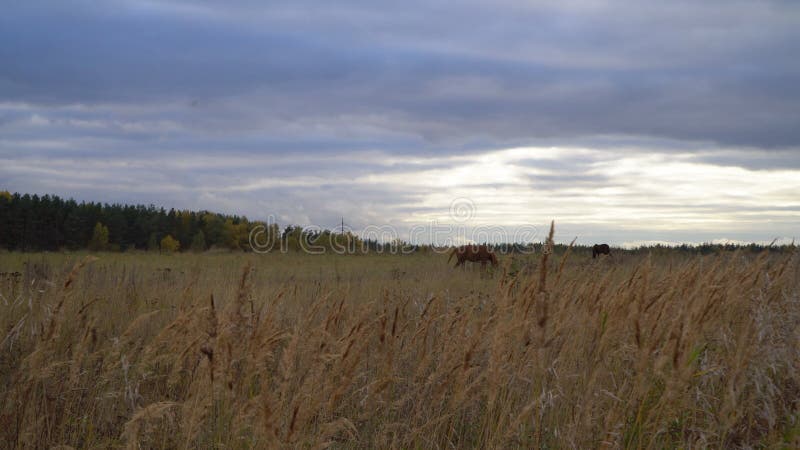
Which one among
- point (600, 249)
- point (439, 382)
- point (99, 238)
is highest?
point (600, 249)

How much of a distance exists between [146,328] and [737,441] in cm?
573

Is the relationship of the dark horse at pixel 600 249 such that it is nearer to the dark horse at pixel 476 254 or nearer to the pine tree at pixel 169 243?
the dark horse at pixel 476 254

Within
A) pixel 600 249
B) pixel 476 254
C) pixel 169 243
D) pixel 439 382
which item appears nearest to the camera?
pixel 439 382

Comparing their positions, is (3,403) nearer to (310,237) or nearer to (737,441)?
(737,441)

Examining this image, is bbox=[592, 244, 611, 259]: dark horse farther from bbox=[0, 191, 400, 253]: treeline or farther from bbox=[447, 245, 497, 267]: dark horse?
bbox=[0, 191, 400, 253]: treeline

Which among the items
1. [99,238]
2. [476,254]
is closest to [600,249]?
[476,254]

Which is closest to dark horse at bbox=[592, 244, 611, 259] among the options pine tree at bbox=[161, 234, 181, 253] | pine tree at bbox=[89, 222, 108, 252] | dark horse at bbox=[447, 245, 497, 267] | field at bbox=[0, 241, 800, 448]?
dark horse at bbox=[447, 245, 497, 267]

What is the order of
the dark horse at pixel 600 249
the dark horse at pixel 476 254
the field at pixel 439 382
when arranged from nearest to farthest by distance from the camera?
the field at pixel 439 382 < the dark horse at pixel 476 254 < the dark horse at pixel 600 249

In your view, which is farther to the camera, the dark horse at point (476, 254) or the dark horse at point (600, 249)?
the dark horse at point (600, 249)

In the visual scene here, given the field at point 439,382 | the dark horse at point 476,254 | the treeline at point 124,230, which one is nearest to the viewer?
the field at point 439,382

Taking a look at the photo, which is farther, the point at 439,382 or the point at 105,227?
the point at 105,227

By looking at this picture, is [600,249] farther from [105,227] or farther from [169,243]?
[105,227]

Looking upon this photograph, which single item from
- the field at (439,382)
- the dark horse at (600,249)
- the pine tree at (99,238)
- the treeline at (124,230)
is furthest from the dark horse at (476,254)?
the pine tree at (99,238)

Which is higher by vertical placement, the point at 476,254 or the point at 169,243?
the point at 476,254
